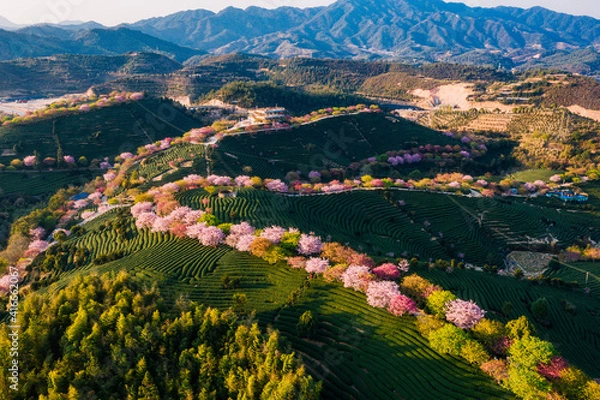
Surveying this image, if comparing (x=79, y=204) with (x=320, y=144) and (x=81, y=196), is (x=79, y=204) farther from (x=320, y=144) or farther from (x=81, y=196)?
(x=320, y=144)

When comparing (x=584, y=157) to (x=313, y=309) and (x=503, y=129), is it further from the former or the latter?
(x=313, y=309)

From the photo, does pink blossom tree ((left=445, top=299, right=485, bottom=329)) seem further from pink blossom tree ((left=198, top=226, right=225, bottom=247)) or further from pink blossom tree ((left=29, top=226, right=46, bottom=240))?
pink blossom tree ((left=29, top=226, right=46, bottom=240))

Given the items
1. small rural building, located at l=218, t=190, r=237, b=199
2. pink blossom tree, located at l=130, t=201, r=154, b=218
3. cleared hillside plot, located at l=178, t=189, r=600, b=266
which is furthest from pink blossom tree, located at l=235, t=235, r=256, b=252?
pink blossom tree, located at l=130, t=201, r=154, b=218

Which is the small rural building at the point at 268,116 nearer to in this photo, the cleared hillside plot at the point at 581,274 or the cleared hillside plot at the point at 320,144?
the cleared hillside plot at the point at 320,144

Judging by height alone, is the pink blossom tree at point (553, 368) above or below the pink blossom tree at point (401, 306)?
above

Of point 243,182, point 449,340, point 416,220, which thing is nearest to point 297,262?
point 449,340

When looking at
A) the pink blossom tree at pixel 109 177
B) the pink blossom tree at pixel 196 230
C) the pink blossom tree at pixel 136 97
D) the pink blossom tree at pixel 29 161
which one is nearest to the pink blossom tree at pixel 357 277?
the pink blossom tree at pixel 196 230

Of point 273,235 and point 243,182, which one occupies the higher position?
point 273,235
